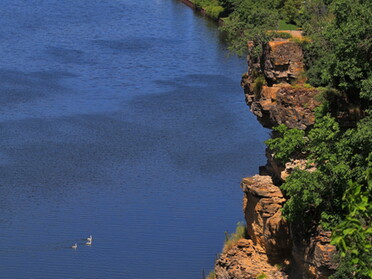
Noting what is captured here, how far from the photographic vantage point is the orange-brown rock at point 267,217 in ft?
122

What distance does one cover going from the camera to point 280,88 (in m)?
37.4

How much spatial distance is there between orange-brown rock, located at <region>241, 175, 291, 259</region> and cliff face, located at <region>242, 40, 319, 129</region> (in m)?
2.79

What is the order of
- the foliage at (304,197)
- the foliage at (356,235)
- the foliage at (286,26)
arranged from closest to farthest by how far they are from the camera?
the foliage at (356,235) < the foliage at (304,197) < the foliage at (286,26)

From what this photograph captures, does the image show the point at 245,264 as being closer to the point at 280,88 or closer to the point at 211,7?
the point at 280,88

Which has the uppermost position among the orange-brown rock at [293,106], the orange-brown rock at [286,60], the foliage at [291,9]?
the orange-brown rock at [286,60]

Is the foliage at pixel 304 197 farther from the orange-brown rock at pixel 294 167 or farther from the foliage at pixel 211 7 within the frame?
the foliage at pixel 211 7

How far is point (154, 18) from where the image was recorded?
117250 millimetres

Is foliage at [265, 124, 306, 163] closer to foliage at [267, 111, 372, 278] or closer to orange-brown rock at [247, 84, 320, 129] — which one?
foliage at [267, 111, 372, 278]

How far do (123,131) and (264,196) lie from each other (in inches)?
1231

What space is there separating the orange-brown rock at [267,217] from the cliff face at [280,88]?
279cm

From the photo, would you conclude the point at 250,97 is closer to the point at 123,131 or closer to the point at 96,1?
the point at 123,131

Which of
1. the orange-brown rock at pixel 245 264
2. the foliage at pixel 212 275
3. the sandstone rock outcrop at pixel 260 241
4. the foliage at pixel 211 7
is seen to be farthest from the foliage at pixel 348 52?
the foliage at pixel 211 7

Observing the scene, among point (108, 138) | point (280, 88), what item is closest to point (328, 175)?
point (280, 88)

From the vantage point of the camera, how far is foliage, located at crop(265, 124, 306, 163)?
35562mm
